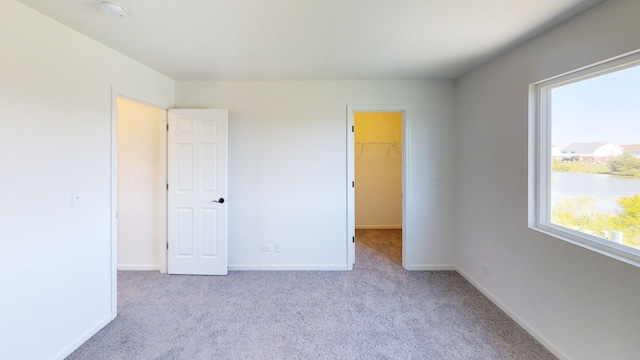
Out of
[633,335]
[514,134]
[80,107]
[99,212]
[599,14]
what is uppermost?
[599,14]

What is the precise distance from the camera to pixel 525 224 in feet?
7.67

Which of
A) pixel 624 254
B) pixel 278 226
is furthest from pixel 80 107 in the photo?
pixel 624 254

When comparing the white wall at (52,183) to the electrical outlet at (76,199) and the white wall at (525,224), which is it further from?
the white wall at (525,224)

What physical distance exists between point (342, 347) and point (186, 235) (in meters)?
2.36

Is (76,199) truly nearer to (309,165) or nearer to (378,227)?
(309,165)

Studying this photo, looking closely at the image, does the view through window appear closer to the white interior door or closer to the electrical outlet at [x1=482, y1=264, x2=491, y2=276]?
the electrical outlet at [x1=482, y1=264, x2=491, y2=276]

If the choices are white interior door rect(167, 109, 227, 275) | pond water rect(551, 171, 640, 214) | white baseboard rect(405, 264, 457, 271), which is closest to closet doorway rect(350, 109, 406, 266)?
white baseboard rect(405, 264, 457, 271)

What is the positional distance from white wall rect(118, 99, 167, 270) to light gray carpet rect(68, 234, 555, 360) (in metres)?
0.33

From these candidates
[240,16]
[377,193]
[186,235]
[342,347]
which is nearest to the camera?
[240,16]

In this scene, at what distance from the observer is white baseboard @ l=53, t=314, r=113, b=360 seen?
1972 millimetres

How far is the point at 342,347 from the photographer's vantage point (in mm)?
2078

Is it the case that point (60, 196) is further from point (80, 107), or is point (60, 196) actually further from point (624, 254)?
point (624, 254)

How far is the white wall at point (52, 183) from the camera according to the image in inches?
65.6

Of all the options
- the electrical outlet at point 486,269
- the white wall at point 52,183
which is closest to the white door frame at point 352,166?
the electrical outlet at point 486,269
